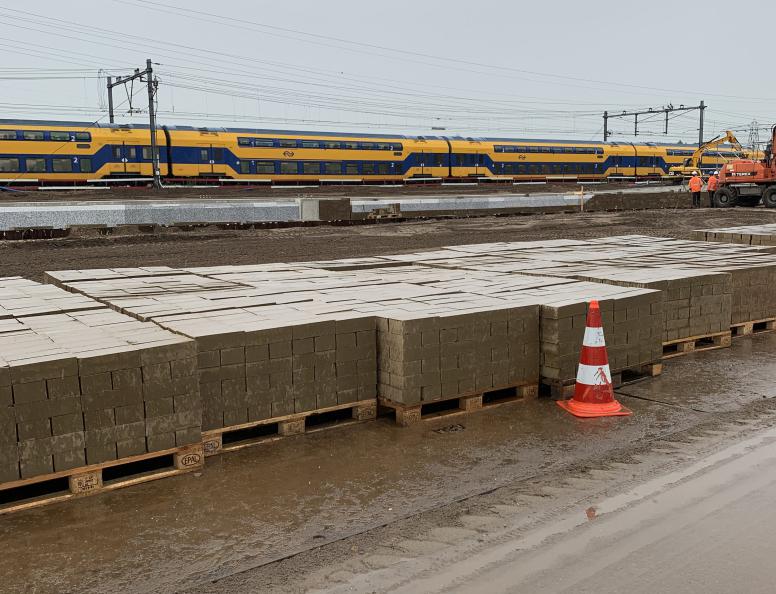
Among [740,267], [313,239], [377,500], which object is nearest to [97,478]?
[377,500]

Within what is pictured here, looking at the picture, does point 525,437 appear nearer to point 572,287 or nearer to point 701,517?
point 701,517

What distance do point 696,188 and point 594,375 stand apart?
105 feet

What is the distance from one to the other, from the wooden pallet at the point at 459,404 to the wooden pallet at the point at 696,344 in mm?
2554

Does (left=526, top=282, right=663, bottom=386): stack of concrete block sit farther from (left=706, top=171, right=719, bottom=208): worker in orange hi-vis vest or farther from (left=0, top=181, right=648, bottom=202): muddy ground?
(left=706, top=171, right=719, bottom=208): worker in orange hi-vis vest

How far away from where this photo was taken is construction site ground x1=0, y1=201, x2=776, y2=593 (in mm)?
3887

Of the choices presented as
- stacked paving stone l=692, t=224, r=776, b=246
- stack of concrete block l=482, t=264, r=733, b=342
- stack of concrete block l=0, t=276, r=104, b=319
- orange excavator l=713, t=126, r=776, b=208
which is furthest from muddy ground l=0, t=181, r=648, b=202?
stack of concrete block l=482, t=264, r=733, b=342

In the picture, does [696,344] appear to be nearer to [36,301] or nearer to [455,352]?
[455,352]

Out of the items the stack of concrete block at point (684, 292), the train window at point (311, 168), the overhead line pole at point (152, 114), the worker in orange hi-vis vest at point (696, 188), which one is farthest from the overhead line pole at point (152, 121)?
the stack of concrete block at point (684, 292)

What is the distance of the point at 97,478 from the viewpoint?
4.76 meters

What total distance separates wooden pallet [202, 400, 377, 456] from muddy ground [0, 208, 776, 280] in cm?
1101

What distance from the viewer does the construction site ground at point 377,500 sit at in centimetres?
389

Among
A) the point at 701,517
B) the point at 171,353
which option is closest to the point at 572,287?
the point at 701,517

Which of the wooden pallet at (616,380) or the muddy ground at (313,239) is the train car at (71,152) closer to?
the muddy ground at (313,239)

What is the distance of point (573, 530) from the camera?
4312 mm
